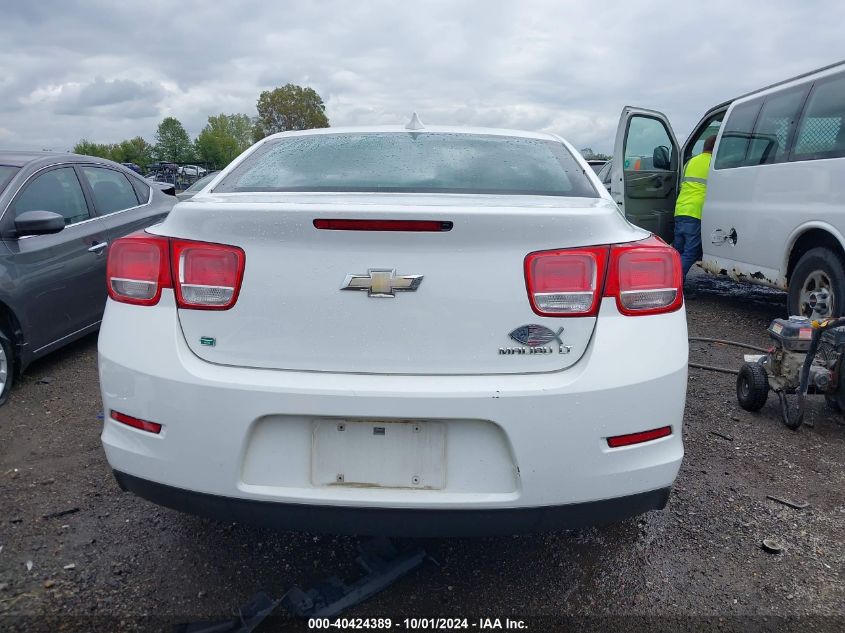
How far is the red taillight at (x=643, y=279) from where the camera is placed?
76.0 inches

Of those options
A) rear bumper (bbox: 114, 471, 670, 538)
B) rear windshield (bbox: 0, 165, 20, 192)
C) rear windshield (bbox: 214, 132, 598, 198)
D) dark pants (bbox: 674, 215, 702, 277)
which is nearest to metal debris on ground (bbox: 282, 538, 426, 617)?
rear bumper (bbox: 114, 471, 670, 538)

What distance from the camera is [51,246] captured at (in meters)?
4.46

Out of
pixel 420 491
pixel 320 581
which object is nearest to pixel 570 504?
pixel 420 491

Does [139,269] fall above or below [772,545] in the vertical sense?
above

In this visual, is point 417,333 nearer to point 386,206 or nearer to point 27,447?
point 386,206

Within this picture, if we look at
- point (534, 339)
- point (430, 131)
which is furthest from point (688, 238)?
point (534, 339)

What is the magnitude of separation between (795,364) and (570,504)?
2374 mm

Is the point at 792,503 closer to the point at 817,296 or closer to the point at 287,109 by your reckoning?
the point at 817,296

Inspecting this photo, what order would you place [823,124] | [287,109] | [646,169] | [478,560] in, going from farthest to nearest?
1. [287,109]
2. [646,169]
3. [823,124]
4. [478,560]

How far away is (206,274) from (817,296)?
15.4 ft

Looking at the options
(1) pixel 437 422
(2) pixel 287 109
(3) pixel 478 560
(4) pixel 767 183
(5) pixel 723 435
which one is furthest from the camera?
(2) pixel 287 109

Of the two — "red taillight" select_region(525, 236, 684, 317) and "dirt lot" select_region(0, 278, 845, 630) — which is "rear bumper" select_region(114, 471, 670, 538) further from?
"red taillight" select_region(525, 236, 684, 317)

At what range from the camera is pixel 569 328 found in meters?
1.89

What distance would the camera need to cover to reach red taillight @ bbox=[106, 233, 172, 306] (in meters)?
1.98
